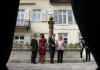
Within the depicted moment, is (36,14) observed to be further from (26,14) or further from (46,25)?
(46,25)

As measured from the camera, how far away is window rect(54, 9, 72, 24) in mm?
28406

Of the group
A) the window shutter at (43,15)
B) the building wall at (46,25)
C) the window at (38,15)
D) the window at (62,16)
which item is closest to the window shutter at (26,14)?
the building wall at (46,25)

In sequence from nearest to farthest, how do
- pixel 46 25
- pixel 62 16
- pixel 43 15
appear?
pixel 46 25
pixel 43 15
pixel 62 16

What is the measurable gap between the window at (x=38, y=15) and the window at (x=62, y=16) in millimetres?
1167

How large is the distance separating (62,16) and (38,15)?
2317 mm

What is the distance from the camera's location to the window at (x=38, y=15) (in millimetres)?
28188

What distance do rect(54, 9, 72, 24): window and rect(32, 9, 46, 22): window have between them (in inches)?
46.0

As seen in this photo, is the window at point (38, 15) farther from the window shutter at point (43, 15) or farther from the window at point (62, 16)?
the window at point (62, 16)

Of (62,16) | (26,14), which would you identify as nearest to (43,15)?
(26,14)

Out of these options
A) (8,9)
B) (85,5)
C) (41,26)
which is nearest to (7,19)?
(8,9)

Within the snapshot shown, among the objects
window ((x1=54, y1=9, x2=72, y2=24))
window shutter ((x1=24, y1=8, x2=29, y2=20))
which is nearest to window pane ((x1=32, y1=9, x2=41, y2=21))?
window shutter ((x1=24, y1=8, x2=29, y2=20))

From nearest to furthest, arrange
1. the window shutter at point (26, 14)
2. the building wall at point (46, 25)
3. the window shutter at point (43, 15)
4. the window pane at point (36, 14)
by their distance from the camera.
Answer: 1. the building wall at point (46, 25)
2. the window shutter at point (43, 15)
3. the window pane at point (36, 14)
4. the window shutter at point (26, 14)

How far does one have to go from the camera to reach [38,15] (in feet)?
94.1

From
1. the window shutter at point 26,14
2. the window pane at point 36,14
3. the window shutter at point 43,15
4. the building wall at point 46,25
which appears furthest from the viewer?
the window shutter at point 26,14
